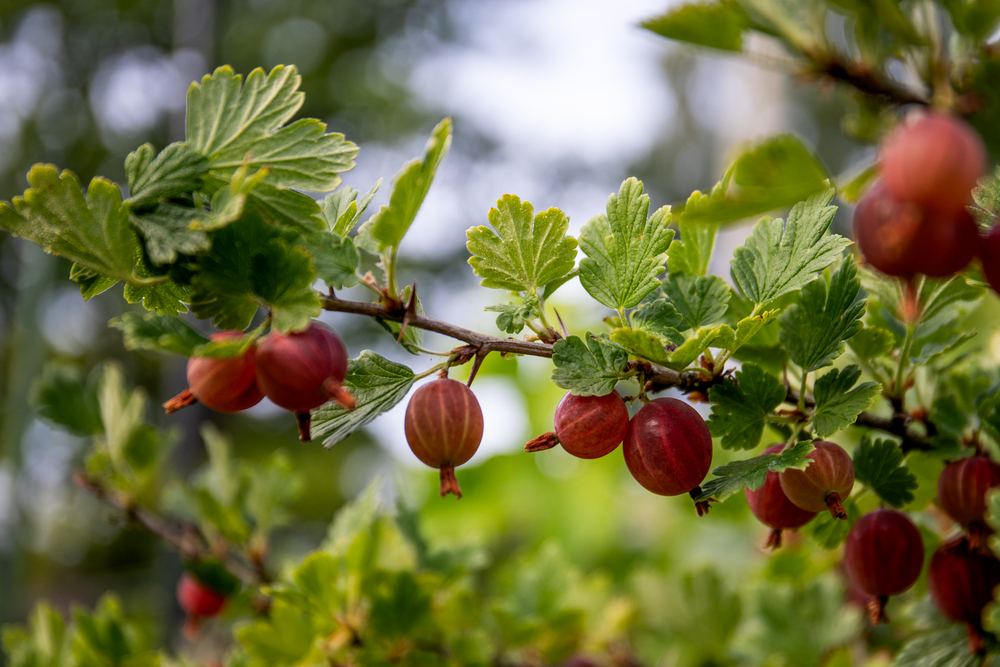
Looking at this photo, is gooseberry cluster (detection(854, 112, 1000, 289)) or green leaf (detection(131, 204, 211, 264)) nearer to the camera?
gooseberry cluster (detection(854, 112, 1000, 289))

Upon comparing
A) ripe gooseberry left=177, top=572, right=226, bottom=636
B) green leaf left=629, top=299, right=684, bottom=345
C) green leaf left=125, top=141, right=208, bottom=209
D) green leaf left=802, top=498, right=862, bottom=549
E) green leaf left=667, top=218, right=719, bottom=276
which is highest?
green leaf left=125, top=141, right=208, bottom=209

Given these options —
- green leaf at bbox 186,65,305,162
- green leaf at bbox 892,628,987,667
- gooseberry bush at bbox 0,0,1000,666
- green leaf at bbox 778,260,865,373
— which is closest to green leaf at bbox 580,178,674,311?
gooseberry bush at bbox 0,0,1000,666

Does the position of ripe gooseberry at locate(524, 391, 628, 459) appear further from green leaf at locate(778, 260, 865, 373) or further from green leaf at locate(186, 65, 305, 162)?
green leaf at locate(186, 65, 305, 162)

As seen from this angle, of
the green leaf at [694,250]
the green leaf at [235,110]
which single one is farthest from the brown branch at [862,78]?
the green leaf at [235,110]

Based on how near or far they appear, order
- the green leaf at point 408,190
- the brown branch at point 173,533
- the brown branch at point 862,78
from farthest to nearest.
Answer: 1. the brown branch at point 173,533
2. the brown branch at point 862,78
3. the green leaf at point 408,190

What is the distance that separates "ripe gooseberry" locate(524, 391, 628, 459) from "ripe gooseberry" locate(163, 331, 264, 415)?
0.18m

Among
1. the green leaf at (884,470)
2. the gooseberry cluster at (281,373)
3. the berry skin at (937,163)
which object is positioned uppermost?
the berry skin at (937,163)

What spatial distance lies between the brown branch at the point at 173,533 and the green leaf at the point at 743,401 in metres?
0.67

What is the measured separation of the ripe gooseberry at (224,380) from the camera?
0.37 metres

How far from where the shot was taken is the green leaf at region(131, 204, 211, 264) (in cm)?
35

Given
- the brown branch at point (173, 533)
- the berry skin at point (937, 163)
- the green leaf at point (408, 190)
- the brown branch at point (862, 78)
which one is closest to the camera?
the berry skin at point (937, 163)

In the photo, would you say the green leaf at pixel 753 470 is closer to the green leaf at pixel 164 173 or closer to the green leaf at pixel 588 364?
the green leaf at pixel 588 364

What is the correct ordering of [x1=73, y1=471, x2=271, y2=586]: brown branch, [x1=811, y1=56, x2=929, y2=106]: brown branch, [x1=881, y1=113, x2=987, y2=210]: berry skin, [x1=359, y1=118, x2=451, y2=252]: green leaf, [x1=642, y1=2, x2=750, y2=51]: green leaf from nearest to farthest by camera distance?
1. [x1=881, y1=113, x2=987, y2=210]: berry skin
2. [x1=359, y1=118, x2=451, y2=252]: green leaf
3. [x1=642, y1=2, x2=750, y2=51]: green leaf
4. [x1=811, y1=56, x2=929, y2=106]: brown branch
5. [x1=73, y1=471, x2=271, y2=586]: brown branch

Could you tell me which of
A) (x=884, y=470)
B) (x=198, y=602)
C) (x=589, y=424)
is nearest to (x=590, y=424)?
(x=589, y=424)
